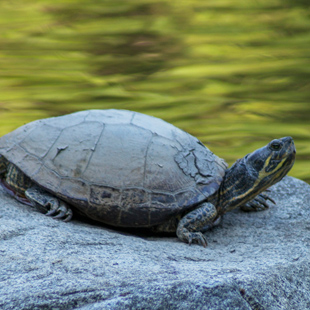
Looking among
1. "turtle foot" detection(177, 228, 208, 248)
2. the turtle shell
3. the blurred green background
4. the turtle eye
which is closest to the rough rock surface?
"turtle foot" detection(177, 228, 208, 248)

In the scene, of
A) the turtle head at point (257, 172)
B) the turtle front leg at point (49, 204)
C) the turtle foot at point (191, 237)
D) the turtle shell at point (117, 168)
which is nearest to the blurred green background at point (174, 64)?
the turtle head at point (257, 172)

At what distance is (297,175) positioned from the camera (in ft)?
17.4

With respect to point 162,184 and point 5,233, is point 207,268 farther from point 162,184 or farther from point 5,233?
point 5,233

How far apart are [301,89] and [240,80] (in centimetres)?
84

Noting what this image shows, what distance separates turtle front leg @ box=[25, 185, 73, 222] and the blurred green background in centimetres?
265

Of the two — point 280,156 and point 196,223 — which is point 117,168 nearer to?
point 196,223

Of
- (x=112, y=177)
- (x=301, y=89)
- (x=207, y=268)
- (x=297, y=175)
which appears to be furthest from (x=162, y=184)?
(x=301, y=89)

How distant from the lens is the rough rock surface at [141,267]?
2172 mm

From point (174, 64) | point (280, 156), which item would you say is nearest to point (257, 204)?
point (280, 156)

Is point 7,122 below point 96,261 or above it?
below

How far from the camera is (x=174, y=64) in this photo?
333 inches

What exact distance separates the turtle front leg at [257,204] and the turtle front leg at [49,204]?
1.21 meters

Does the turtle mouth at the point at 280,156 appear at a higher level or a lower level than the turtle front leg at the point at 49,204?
higher

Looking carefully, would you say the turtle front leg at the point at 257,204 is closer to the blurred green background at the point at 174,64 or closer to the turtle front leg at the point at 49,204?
the turtle front leg at the point at 49,204
